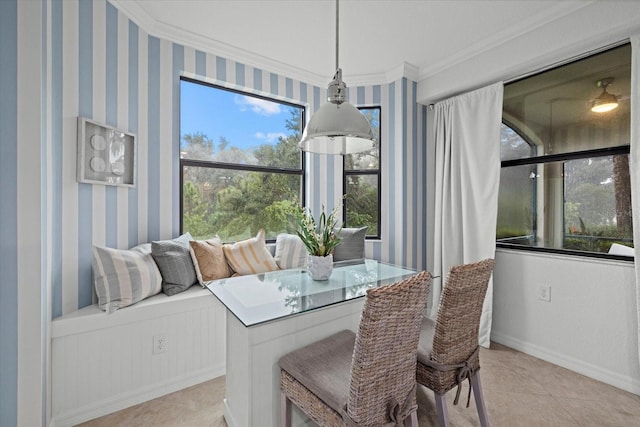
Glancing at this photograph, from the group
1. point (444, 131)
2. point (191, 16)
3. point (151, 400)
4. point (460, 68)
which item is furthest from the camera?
point (444, 131)

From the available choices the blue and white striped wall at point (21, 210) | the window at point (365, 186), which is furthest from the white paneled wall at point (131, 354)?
Result: the window at point (365, 186)

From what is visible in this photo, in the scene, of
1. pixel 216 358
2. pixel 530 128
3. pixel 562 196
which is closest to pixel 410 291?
pixel 216 358

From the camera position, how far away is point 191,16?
2385 millimetres

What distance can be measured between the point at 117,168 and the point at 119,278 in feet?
2.70

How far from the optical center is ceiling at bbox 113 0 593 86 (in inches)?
87.7

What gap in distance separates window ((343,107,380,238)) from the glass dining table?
68.5 inches

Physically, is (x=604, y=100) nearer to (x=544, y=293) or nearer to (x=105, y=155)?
(x=544, y=293)

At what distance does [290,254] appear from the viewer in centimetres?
302

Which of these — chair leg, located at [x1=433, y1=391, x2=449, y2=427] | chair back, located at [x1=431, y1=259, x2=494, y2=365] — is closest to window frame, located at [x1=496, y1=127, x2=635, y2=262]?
chair back, located at [x1=431, y1=259, x2=494, y2=365]

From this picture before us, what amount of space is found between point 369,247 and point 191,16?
9.16ft

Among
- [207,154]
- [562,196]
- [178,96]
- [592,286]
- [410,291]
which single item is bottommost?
[592,286]

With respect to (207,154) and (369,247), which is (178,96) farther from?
(369,247)

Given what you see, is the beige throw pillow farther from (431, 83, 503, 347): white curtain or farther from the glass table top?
(431, 83, 503, 347): white curtain

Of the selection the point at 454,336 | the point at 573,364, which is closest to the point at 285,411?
the point at 454,336
